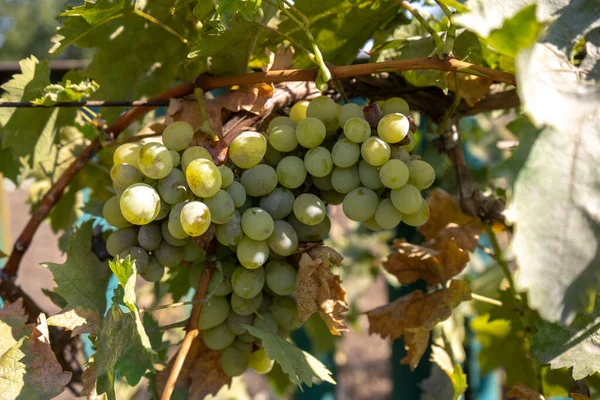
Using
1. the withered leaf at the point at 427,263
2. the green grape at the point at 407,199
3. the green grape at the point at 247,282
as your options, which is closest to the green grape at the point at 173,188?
the green grape at the point at 247,282

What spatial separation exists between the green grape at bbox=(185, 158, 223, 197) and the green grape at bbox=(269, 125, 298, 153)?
0.27 feet

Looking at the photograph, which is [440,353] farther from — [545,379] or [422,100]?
[422,100]

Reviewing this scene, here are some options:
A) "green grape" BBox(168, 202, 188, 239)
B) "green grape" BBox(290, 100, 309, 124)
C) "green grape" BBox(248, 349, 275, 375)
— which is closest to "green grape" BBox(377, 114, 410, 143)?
"green grape" BBox(290, 100, 309, 124)

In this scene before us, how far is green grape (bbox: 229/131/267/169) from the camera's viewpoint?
1.87 feet

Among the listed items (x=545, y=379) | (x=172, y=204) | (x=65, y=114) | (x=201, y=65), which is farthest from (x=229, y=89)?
(x=545, y=379)

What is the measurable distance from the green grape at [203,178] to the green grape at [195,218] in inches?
0.5

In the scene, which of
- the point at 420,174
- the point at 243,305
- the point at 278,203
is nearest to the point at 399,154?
the point at 420,174

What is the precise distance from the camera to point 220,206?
54cm

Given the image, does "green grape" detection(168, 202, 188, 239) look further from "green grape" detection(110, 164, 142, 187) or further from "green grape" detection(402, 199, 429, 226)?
"green grape" detection(402, 199, 429, 226)

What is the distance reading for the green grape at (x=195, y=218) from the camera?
0.52 m

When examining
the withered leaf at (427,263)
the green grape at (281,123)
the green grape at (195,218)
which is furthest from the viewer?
the withered leaf at (427,263)

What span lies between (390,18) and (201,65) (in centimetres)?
26

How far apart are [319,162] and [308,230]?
0.08 meters

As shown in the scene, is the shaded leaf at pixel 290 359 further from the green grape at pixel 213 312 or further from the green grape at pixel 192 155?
the green grape at pixel 192 155
